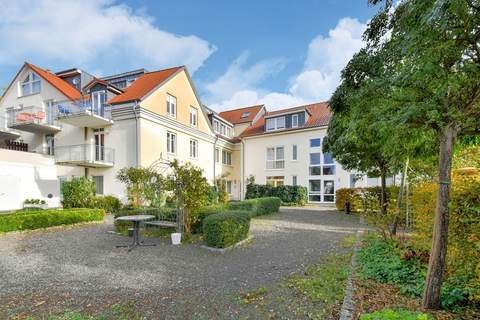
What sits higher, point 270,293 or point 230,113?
point 230,113

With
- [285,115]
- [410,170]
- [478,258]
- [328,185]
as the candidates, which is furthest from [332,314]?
[285,115]

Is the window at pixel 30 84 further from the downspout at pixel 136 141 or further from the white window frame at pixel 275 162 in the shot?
the white window frame at pixel 275 162

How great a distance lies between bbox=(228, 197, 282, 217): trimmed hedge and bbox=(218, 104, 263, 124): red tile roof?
16.0 meters

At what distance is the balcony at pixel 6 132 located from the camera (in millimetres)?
19203

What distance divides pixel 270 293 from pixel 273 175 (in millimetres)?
22604

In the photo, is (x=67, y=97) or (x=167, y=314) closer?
(x=167, y=314)

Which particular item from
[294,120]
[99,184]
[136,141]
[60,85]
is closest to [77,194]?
[99,184]

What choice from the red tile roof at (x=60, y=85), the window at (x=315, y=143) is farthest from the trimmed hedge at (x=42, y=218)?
the window at (x=315, y=143)

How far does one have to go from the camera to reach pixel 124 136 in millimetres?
18188

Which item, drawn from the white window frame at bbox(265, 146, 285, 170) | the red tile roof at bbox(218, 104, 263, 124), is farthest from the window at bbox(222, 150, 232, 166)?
the white window frame at bbox(265, 146, 285, 170)

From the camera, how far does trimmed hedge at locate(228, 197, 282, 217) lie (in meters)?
13.5

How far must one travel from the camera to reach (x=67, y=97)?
1978 centimetres

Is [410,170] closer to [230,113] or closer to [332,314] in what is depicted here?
[332,314]

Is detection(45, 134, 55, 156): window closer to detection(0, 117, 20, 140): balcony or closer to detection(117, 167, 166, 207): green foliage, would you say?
detection(0, 117, 20, 140): balcony
